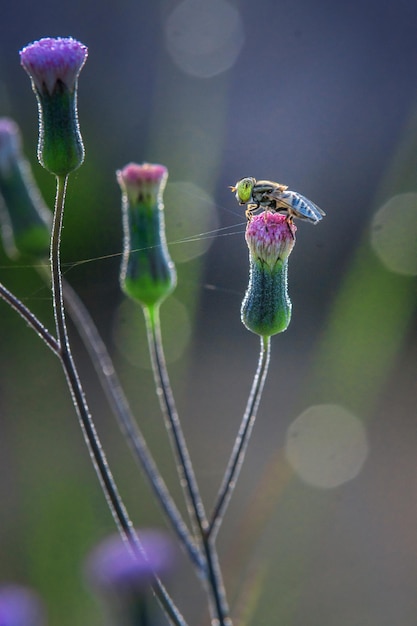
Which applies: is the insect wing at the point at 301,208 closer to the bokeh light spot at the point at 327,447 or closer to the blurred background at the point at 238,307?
the blurred background at the point at 238,307

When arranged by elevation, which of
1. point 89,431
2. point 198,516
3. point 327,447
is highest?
point 89,431

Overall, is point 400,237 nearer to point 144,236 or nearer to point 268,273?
point 144,236

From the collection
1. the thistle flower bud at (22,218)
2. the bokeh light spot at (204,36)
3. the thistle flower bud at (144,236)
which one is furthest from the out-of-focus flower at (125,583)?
the bokeh light spot at (204,36)

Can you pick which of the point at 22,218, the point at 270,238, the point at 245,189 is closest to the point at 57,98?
Answer: the point at 245,189

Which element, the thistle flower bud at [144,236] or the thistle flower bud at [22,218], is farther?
the thistle flower bud at [22,218]

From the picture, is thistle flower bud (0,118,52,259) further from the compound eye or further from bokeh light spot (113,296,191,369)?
bokeh light spot (113,296,191,369)

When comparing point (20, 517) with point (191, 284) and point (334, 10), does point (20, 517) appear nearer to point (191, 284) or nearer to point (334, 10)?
point (191, 284)
